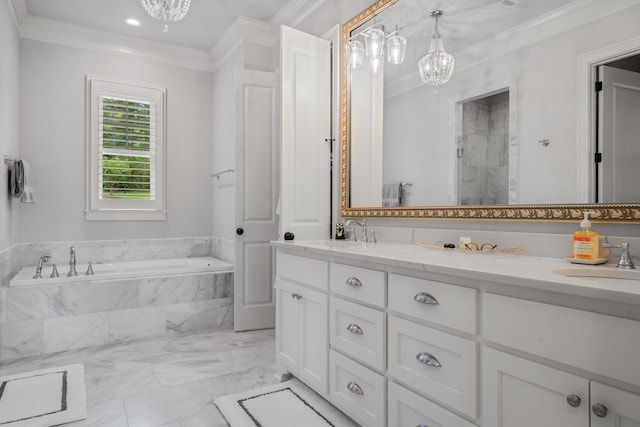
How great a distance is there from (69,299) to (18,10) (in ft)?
8.39

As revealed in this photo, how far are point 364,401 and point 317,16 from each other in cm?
277

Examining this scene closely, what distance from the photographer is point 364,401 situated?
1754 millimetres

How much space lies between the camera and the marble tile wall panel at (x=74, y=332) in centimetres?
296

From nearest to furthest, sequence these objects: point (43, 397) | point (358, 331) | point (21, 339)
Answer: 1. point (358, 331)
2. point (43, 397)
3. point (21, 339)

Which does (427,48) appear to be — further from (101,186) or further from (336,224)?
(101,186)

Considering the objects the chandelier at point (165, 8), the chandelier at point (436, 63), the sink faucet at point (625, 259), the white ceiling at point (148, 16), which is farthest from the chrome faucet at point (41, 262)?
the sink faucet at point (625, 259)

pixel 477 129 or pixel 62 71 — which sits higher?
pixel 62 71

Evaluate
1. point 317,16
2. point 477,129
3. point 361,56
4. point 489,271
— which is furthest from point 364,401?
point 317,16

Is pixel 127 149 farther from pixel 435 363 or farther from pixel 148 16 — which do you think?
pixel 435 363

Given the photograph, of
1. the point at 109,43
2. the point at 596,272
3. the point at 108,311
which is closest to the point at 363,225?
the point at 596,272

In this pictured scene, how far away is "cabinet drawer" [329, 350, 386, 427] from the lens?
1.66 meters

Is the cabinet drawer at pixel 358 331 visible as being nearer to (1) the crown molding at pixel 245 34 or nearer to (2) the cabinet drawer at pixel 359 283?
(2) the cabinet drawer at pixel 359 283

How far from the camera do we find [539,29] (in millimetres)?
1674

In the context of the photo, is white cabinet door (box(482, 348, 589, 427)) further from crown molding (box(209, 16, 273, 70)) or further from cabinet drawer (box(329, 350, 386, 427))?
crown molding (box(209, 16, 273, 70))
